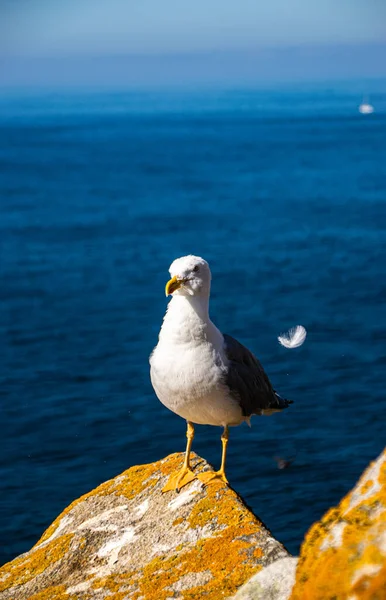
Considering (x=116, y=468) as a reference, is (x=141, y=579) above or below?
above

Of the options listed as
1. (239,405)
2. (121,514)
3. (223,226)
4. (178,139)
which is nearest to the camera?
(121,514)

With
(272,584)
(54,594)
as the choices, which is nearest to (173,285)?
(54,594)

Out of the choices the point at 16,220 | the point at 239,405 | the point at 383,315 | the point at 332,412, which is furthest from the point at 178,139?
the point at 239,405

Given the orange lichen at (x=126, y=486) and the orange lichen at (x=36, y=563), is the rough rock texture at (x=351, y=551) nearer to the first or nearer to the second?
the orange lichen at (x=36, y=563)

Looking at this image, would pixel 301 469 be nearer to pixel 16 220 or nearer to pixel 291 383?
pixel 291 383

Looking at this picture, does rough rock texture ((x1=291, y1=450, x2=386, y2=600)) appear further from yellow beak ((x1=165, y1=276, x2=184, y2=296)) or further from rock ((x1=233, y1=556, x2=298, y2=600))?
yellow beak ((x1=165, y1=276, x2=184, y2=296))

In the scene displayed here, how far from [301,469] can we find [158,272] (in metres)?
20.8

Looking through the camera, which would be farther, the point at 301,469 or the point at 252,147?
the point at 252,147

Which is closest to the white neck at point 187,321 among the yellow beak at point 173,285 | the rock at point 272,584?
the yellow beak at point 173,285

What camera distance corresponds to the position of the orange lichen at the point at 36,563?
8.15 m

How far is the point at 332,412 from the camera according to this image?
26.4 meters

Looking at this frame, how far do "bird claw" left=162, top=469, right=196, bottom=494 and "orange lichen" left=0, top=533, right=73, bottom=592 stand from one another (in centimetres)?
114

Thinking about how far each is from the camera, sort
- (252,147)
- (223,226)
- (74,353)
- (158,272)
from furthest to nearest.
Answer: (252,147) < (223,226) < (158,272) < (74,353)

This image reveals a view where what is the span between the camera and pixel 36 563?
8.35 m
